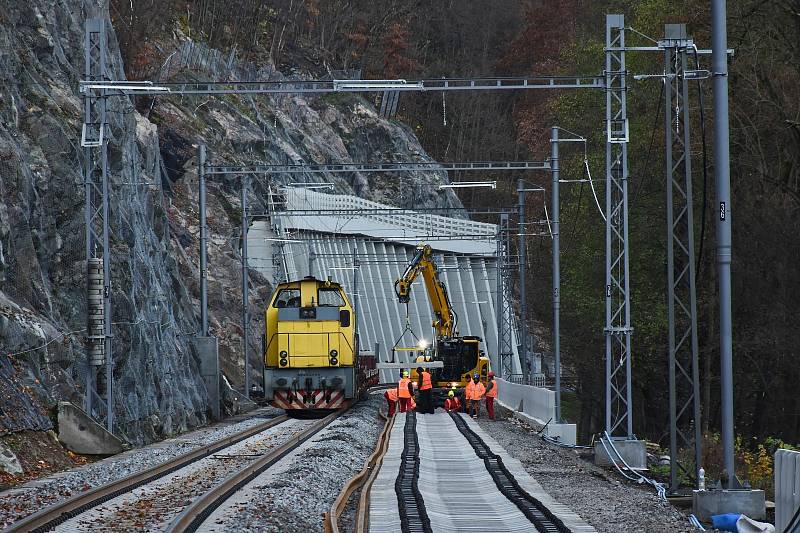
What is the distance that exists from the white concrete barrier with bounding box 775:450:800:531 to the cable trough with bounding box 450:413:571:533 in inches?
87.9

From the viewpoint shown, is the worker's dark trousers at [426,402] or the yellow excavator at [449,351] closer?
the worker's dark trousers at [426,402]

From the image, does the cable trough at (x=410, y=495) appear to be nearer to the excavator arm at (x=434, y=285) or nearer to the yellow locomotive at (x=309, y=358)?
the yellow locomotive at (x=309, y=358)

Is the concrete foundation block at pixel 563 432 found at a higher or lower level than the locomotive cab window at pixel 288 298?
lower

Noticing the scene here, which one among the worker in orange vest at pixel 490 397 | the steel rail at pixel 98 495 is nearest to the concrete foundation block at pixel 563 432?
the worker in orange vest at pixel 490 397

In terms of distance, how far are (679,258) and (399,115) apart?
62.6m

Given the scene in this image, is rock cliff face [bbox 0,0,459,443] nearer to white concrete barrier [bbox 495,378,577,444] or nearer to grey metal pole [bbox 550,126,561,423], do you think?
white concrete barrier [bbox 495,378,577,444]

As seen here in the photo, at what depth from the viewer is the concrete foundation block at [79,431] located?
82.2 feet

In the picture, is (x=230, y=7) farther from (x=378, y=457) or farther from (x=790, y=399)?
(x=378, y=457)

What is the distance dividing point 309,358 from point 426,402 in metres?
4.87

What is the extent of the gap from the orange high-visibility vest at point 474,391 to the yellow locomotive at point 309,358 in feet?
13.4

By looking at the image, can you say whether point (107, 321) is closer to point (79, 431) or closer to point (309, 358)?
point (79, 431)

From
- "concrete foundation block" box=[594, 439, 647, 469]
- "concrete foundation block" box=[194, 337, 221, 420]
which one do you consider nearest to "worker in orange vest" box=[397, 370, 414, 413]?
"concrete foundation block" box=[194, 337, 221, 420]

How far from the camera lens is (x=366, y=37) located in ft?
343

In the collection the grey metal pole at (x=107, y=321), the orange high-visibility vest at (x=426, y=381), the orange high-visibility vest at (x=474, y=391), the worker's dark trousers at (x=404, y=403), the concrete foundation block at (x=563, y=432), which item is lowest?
the concrete foundation block at (x=563, y=432)
